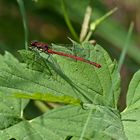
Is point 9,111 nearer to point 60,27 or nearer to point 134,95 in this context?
Answer: point 134,95

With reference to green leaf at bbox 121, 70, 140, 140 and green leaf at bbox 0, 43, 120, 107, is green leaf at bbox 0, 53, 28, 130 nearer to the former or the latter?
green leaf at bbox 0, 43, 120, 107

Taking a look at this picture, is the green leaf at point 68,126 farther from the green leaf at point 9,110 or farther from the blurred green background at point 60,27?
the blurred green background at point 60,27

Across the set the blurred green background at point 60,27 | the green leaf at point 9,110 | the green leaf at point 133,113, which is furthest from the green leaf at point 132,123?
the blurred green background at point 60,27

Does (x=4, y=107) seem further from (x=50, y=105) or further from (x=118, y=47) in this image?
(x=118, y=47)

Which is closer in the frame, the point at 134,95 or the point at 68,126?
the point at 68,126

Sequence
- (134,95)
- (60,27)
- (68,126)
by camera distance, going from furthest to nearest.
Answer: (60,27) < (134,95) < (68,126)

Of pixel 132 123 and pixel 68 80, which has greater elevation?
pixel 68 80

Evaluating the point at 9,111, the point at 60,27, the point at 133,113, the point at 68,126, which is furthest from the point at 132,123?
the point at 60,27

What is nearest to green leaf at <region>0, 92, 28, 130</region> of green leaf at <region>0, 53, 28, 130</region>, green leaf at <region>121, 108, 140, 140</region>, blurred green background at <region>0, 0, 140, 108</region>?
green leaf at <region>0, 53, 28, 130</region>
